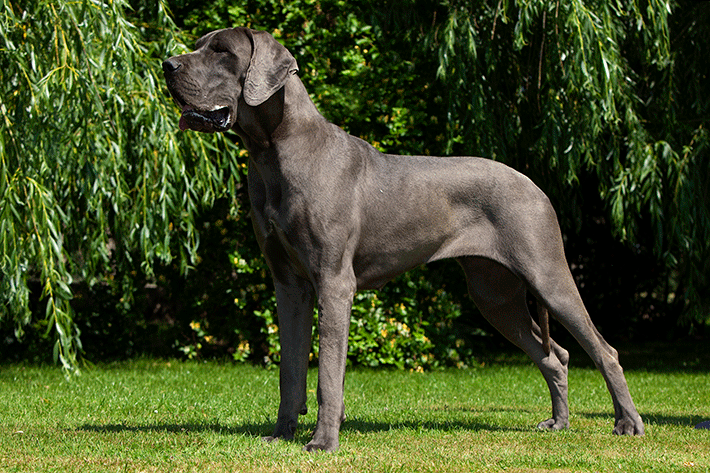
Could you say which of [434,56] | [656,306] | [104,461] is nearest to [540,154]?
[434,56]

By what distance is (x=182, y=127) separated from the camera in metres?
4.26

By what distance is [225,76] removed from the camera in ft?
13.9

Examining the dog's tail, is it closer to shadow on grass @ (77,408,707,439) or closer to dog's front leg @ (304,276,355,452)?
shadow on grass @ (77,408,707,439)

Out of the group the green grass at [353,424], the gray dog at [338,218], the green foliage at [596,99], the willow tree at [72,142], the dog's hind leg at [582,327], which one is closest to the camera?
the green grass at [353,424]

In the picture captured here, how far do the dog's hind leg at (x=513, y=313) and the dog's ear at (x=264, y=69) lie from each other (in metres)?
1.75

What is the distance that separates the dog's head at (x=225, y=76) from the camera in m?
4.16

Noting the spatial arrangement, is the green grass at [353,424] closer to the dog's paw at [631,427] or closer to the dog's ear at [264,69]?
the dog's paw at [631,427]

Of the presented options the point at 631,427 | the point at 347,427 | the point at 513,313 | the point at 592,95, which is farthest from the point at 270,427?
the point at 592,95

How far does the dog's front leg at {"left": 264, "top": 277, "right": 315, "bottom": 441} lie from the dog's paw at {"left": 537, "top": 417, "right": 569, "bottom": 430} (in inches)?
63.7

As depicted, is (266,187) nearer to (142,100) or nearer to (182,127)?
(182,127)

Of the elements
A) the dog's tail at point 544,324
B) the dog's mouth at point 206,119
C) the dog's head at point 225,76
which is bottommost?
the dog's tail at point 544,324

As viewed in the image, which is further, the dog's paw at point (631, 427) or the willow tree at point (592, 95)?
the willow tree at point (592, 95)

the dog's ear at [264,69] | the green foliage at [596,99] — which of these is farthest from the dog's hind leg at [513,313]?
the green foliage at [596,99]

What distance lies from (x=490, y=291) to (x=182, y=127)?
2195 millimetres
